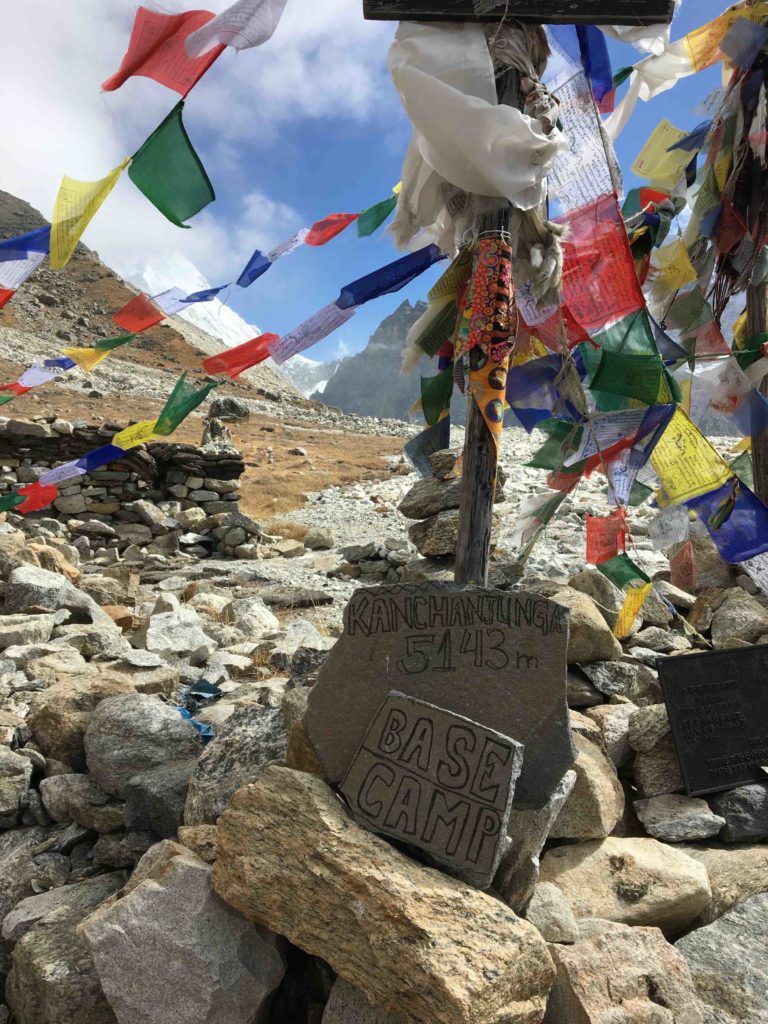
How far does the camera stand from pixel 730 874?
278 cm

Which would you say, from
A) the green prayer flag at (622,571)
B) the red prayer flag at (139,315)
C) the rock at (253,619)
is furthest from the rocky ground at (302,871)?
the red prayer flag at (139,315)

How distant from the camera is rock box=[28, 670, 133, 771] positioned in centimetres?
333

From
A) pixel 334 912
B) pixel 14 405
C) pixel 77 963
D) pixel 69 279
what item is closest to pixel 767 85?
pixel 334 912

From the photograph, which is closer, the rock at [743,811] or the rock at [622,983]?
the rock at [622,983]

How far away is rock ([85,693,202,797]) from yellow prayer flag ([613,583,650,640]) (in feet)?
10.5

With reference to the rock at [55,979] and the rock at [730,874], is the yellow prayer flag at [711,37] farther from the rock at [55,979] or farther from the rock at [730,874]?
the rock at [55,979]

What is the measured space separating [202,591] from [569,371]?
513 cm

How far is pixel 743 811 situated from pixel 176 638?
4094 millimetres

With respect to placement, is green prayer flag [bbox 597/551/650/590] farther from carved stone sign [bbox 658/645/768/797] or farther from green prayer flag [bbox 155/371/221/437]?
green prayer flag [bbox 155/371/221/437]

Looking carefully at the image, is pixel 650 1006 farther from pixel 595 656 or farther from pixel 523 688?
pixel 595 656

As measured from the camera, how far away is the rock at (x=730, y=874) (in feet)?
8.68

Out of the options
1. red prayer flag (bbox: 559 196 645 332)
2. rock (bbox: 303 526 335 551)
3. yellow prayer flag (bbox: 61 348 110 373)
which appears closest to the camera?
red prayer flag (bbox: 559 196 645 332)

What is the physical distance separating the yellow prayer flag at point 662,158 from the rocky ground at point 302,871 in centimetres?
357

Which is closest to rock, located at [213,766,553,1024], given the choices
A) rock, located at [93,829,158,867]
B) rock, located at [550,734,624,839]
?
rock, located at [93,829,158,867]
